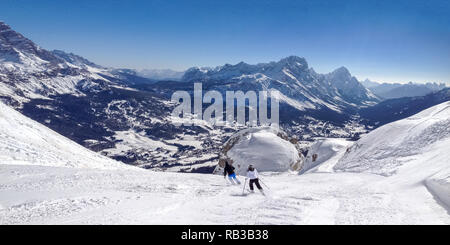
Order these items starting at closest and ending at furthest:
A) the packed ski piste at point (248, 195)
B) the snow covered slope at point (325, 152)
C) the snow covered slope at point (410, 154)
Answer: the packed ski piste at point (248, 195) → the snow covered slope at point (410, 154) → the snow covered slope at point (325, 152)

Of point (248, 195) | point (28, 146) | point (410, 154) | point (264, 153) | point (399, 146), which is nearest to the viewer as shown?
point (248, 195)

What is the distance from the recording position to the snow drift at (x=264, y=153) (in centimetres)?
4040

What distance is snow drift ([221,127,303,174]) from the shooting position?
40.4 m

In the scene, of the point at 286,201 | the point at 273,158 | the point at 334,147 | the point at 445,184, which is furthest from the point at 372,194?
the point at 334,147

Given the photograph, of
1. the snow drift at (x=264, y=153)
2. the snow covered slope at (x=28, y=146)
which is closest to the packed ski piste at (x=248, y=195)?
the snow covered slope at (x=28, y=146)

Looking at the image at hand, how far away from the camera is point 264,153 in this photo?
1644 inches

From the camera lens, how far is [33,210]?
40.7 ft

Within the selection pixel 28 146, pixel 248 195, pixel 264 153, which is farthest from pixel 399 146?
pixel 28 146

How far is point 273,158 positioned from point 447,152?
22382 millimetres

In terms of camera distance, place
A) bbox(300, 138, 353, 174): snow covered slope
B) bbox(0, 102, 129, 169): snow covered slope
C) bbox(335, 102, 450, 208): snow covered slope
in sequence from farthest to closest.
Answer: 1. bbox(300, 138, 353, 174): snow covered slope
2. bbox(0, 102, 129, 169): snow covered slope
3. bbox(335, 102, 450, 208): snow covered slope

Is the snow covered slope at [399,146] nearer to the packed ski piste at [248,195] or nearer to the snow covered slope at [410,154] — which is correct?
the snow covered slope at [410,154]

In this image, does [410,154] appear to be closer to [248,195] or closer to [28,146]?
[248,195]

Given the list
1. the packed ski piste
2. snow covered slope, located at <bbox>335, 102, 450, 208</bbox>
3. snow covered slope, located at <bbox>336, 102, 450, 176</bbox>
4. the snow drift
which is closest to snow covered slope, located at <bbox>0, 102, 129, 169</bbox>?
the packed ski piste

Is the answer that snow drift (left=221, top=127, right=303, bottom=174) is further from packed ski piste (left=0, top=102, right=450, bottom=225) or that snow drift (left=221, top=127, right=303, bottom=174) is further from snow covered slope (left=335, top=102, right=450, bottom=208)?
packed ski piste (left=0, top=102, right=450, bottom=225)
